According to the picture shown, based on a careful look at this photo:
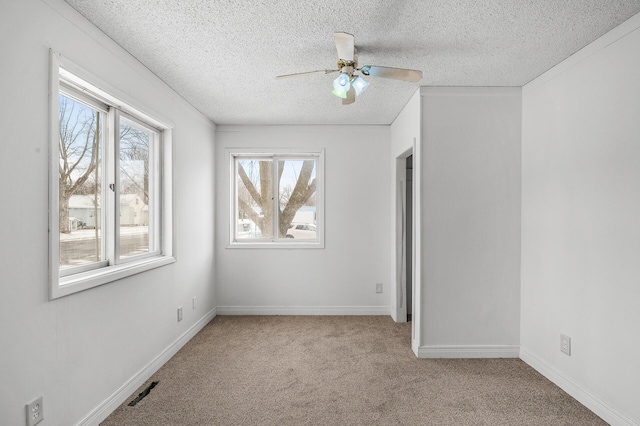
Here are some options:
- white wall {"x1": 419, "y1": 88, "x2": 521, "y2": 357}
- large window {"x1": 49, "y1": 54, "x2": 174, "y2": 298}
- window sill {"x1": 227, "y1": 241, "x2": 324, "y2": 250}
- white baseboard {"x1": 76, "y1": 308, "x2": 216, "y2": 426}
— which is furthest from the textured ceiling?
white baseboard {"x1": 76, "y1": 308, "x2": 216, "y2": 426}

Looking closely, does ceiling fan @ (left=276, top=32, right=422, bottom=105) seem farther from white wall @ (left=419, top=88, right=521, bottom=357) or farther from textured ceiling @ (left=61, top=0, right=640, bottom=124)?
white wall @ (left=419, top=88, right=521, bottom=357)

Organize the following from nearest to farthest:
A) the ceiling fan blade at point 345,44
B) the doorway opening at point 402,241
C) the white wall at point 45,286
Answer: the white wall at point 45,286
the ceiling fan blade at point 345,44
the doorway opening at point 402,241

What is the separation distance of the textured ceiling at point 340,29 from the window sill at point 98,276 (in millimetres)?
1510

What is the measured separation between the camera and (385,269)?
4.44 metres

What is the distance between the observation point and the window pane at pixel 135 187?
2.65 metres

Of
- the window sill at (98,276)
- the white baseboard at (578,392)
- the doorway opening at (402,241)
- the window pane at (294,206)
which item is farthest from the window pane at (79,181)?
the white baseboard at (578,392)

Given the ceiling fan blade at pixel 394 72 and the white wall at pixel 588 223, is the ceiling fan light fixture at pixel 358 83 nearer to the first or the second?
the ceiling fan blade at pixel 394 72

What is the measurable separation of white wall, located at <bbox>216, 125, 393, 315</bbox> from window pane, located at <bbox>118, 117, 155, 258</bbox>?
1442 mm

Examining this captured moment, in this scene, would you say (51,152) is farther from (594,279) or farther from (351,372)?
(594,279)

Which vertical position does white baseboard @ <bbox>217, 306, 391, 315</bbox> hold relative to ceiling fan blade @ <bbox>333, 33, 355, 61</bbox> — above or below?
below

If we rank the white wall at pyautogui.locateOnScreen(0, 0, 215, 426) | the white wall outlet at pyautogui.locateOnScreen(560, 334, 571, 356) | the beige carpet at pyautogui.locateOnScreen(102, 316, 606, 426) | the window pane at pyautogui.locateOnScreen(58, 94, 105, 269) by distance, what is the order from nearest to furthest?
the white wall at pyautogui.locateOnScreen(0, 0, 215, 426)
the window pane at pyautogui.locateOnScreen(58, 94, 105, 269)
the beige carpet at pyautogui.locateOnScreen(102, 316, 606, 426)
the white wall outlet at pyautogui.locateOnScreen(560, 334, 571, 356)

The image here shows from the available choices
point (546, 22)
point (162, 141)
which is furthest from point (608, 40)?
point (162, 141)

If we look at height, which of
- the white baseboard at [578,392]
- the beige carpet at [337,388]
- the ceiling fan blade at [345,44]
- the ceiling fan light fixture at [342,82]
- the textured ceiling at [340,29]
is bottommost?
the beige carpet at [337,388]

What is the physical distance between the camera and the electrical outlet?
1621mm
